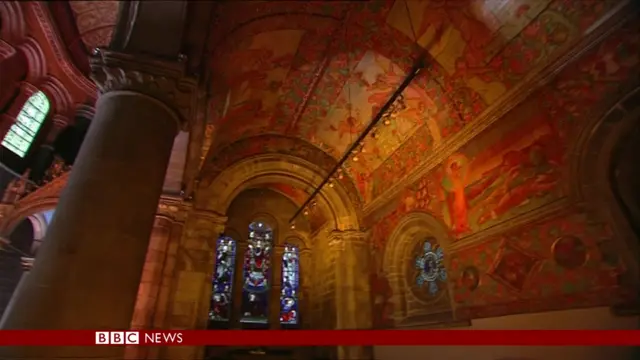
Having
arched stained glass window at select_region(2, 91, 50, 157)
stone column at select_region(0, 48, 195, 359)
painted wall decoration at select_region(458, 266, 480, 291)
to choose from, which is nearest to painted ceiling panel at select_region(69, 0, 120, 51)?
arched stained glass window at select_region(2, 91, 50, 157)

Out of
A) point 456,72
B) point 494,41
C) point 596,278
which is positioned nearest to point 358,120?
point 456,72

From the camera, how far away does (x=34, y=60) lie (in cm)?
444

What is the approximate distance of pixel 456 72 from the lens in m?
5.64

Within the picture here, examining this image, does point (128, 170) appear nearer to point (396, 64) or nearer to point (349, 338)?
point (349, 338)

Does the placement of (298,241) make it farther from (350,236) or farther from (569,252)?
(569,252)

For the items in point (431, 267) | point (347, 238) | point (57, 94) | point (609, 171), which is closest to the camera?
point (609, 171)

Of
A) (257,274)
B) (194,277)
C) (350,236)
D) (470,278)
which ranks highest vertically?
(350,236)

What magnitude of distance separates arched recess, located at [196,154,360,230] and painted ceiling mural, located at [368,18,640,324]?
3261 mm

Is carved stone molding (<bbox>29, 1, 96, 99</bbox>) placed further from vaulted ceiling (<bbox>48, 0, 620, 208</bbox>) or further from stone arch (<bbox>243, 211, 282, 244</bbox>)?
stone arch (<bbox>243, 211, 282, 244</bbox>)

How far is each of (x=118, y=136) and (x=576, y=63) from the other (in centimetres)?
508

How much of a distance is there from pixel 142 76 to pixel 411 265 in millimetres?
6723

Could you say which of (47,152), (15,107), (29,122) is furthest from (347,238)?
(15,107)

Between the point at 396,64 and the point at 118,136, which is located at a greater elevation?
the point at 396,64

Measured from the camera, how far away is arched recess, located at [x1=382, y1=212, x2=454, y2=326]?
632cm
